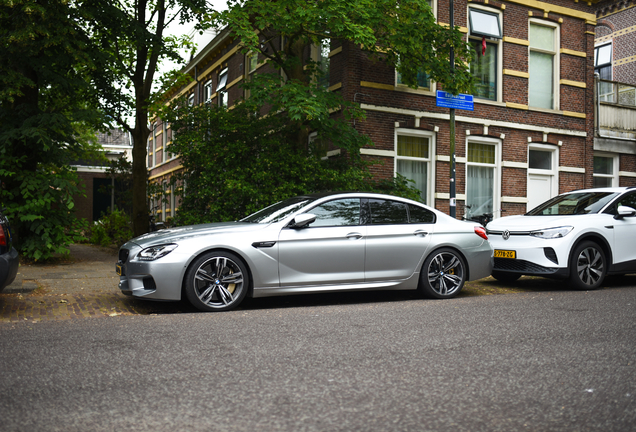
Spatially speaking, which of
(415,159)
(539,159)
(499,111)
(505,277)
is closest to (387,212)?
(505,277)

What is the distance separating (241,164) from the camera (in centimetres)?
1230

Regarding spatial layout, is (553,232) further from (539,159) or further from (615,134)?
(615,134)

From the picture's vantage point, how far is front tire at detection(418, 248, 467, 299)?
27.4 ft

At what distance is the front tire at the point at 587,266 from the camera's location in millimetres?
9281

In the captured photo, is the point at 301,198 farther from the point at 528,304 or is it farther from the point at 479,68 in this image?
the point at 479,68

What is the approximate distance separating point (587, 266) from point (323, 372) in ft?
21.9

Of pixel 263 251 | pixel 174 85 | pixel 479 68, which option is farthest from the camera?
pixel 174 85

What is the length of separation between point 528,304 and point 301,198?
337 cm

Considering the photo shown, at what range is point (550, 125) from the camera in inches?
752

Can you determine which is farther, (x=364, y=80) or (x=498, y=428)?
(x=364, y=80)

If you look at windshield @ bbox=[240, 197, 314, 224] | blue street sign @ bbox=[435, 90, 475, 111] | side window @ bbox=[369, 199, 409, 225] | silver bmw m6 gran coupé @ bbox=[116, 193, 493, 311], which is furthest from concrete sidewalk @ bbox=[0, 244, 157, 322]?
blue street sign @ bbox=[435, 90, 475, 111]

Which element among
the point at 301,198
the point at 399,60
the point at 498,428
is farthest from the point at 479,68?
the point at 498,428

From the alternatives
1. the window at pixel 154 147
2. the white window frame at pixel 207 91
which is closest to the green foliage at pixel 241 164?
the white window frame at pixel 207 91

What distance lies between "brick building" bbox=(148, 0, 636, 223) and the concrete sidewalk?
7323 mm
